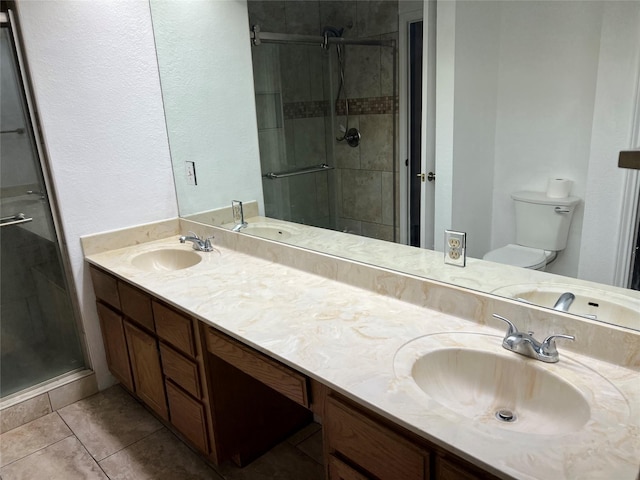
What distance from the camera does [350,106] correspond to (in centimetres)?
185

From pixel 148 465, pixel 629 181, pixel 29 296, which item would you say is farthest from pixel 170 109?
pixel 629 181

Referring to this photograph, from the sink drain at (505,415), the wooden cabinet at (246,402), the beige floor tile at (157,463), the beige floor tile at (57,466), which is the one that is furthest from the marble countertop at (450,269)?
the beige floor tile at (57,466)

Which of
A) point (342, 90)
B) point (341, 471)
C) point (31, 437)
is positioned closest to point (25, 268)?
point (31, 437)

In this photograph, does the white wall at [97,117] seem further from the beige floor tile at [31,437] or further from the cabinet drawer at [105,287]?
the beige floor tile at [31,437]

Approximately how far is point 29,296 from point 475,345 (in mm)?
2184

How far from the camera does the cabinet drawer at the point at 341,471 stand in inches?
49.2

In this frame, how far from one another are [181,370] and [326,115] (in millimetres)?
1196

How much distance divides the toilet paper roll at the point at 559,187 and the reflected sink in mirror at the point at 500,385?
0.45 metres

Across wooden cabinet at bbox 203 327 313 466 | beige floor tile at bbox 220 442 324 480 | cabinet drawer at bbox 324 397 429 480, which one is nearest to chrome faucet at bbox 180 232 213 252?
wooden cabinet at bbox 203 327 313 466

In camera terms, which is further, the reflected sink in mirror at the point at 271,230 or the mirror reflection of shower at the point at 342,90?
the reflected sink in mirror at the point at 271,230

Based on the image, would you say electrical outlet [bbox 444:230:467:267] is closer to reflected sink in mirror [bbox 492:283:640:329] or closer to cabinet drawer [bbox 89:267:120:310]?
reflected sink in mirror [bbox 492:283:640:329]

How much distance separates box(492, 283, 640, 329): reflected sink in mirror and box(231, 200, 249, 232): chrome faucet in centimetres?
140

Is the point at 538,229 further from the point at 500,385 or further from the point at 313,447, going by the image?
the point at 313,447

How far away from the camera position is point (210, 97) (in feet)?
8.38
